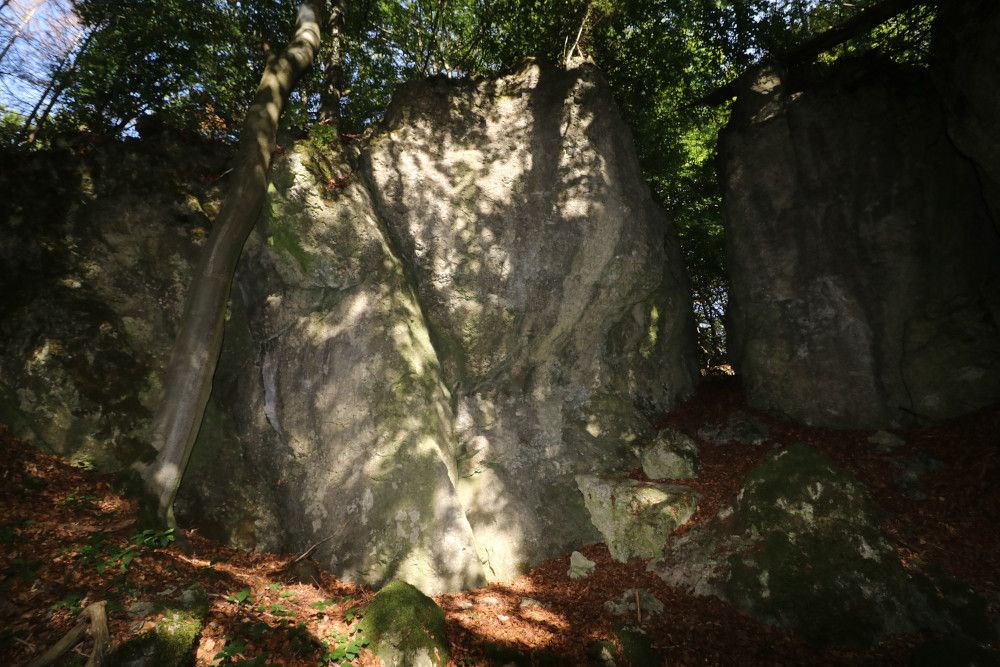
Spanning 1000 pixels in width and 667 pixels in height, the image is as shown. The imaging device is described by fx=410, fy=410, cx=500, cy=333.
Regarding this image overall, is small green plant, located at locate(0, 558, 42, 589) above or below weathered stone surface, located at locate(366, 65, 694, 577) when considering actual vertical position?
below

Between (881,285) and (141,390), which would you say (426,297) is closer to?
(141,390)

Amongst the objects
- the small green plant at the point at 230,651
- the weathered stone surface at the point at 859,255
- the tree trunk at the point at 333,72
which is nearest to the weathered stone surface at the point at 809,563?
the weathered stone surface at the point at 859,255

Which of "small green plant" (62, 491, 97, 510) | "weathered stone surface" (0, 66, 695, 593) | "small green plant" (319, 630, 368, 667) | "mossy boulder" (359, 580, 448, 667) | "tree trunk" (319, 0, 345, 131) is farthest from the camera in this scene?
"tree trunk" (319, 0, 345, 131)

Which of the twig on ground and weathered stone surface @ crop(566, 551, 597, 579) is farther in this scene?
weathered stone surface @ crop(566, 551, 597, 579)

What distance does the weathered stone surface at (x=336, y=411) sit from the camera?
7109 millimetres

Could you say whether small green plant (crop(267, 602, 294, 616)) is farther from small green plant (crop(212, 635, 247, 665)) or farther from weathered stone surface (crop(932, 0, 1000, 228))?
weathered stone surface (crop(932, 0, 1000, 228))

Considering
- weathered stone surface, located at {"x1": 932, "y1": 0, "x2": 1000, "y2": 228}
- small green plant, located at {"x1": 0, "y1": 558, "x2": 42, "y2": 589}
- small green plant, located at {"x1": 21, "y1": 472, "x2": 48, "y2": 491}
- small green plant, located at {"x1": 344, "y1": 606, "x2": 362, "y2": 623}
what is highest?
weathered stone surface, located at {"x1": 932, "y1": 0, "x2": 1000, "y2": 228}

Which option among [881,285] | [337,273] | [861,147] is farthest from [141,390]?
[861,147]

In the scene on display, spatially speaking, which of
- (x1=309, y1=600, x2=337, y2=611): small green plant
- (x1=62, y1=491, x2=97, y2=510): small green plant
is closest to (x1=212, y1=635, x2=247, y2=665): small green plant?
(x1=309, y1=600, x2=337, y2=611): small green plant

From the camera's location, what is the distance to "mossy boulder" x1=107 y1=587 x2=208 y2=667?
3568 millimetres

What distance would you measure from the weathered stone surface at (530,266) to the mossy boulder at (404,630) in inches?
132

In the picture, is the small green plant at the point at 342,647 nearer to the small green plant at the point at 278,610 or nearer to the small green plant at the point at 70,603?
the small green plant at the point at 278,610

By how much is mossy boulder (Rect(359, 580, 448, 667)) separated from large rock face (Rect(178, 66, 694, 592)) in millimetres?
1814

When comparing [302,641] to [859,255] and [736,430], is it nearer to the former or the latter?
[736,430]
